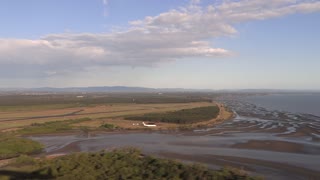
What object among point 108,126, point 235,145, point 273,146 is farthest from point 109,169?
point 108,126

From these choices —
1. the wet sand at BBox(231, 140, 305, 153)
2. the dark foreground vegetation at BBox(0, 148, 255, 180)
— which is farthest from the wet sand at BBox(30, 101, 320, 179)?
the dark foreground vegetation at BBox(0, 148, 255, 180)

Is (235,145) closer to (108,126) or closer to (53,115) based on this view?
(108,126)

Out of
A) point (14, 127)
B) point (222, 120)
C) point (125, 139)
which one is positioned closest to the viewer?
point (125, 139)

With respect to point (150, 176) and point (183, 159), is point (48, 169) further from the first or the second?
point (183, 159)

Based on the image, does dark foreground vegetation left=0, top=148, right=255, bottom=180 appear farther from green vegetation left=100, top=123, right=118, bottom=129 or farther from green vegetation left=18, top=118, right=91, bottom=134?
green vegetation left=100, top=123, right=118, bottom=129

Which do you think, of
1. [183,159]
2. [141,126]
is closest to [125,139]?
[141,126]

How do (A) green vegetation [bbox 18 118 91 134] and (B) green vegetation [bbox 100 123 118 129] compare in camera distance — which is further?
(B) green vegetation [bbox 100 123 118 129]

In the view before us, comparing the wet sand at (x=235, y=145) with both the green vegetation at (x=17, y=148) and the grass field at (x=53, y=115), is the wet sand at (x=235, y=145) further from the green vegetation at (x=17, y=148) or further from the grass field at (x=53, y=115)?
the grass field at (x=53, y=115)

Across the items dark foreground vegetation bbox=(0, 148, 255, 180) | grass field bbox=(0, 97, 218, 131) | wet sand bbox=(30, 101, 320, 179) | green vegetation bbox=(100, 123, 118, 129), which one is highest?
dark foreground vegetation bbox=(0, 148, 255, 180)
